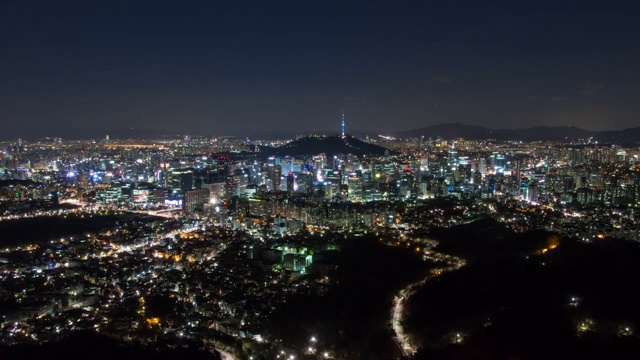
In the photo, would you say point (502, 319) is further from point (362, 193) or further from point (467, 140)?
point (467, 140)

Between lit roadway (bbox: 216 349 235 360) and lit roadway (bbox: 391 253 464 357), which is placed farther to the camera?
lit roadway (bbox: 391 253 464 357)

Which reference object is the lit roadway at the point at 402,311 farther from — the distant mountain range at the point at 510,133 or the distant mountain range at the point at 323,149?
the distant mountain range at the point at 510,133

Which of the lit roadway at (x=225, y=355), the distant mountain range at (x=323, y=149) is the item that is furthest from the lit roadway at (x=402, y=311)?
the distant mountain range at (x=323, y=149)

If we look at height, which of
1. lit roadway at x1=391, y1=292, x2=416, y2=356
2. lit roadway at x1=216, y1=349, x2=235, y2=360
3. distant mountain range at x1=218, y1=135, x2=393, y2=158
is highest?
distant mountain range at x1=218, y1=135, x2=393, y2=158

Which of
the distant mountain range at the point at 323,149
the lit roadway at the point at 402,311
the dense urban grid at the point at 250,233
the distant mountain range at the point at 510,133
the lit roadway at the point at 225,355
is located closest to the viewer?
the lit roadway at the point at 225,355

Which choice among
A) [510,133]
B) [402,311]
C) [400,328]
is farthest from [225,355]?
[510,133]

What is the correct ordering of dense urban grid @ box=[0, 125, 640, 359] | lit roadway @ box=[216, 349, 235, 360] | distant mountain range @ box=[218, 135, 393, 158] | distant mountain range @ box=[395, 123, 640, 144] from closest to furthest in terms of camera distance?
lit roadway @ box=[216, 349, 235, 360], dense urban grid @ box=[0, 125, 640, 359], distant mountain range @ box=[218, 135, 393, 158], distant mountain range @ box=[395, 123, 640, 144]

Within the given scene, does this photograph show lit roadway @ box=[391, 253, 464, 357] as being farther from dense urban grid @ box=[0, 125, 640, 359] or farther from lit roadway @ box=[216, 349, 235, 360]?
lit roadway @ box=[216, 349, 235, 360]

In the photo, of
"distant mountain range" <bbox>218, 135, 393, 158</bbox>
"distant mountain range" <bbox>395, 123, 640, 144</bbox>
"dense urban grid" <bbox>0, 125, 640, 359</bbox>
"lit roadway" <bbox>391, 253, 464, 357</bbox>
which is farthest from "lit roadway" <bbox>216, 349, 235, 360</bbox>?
"distant mountain range" <bbox>395, 123, 640, 144</bbox>
